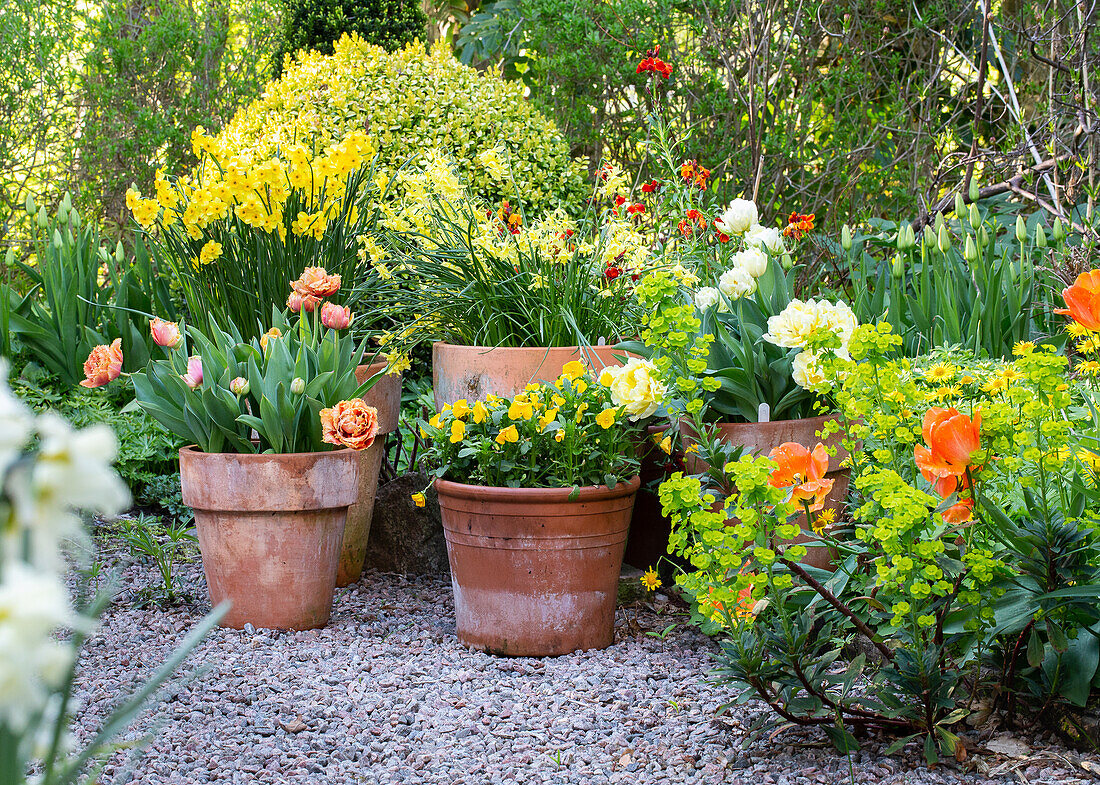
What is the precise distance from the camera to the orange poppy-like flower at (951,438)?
53.1 inches

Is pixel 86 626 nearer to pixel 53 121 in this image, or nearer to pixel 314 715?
pixel 314 715

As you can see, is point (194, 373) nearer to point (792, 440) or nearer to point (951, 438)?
point (792, 440)

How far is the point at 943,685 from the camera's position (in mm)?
1479

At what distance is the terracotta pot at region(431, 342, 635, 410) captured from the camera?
8.11ft

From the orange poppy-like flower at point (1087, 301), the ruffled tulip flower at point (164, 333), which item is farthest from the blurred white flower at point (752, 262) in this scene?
the ruffled tulip flower at point (164, 333)

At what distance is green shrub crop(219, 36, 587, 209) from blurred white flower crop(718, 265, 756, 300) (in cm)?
147

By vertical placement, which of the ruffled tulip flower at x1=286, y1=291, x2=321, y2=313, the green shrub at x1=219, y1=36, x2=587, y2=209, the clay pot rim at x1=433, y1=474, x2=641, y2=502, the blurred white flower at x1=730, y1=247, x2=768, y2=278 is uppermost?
the green shrub at x1=219, y1=36, x2=587, y2=209

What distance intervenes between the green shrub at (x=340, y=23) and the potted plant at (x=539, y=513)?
4.38 meters

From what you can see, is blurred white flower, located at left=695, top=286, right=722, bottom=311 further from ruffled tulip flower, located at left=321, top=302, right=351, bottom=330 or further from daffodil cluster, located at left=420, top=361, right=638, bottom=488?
ruffled tulip flower, located at left=321, top=302, right=351, bottom=330

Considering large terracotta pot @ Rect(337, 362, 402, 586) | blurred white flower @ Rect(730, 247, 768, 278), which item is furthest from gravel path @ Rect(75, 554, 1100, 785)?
blurred white flower @ Rect(730, 247, 768, 278)

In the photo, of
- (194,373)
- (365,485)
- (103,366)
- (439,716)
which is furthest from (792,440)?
(103,366)

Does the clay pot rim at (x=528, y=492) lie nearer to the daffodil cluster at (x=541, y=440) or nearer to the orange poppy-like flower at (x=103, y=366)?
the daffodil cluster at (x=541, y=440)

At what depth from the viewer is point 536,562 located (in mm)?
2102

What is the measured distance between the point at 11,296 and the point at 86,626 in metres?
3.48
